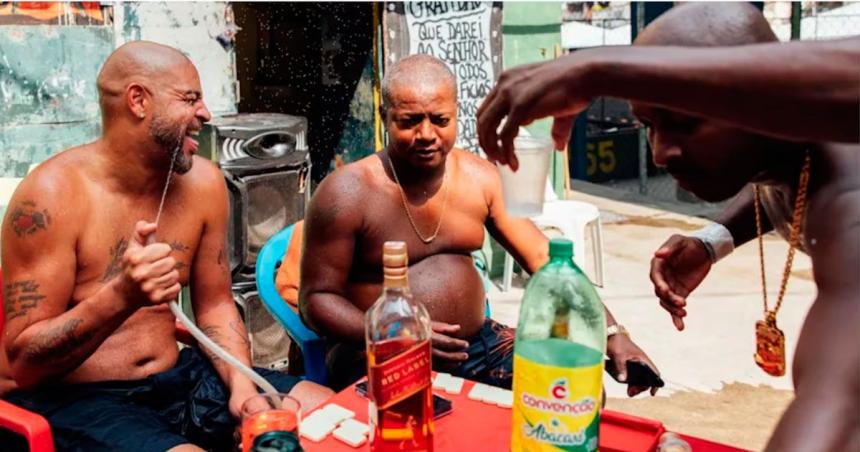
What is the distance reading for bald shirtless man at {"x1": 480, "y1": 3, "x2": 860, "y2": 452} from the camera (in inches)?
46.7

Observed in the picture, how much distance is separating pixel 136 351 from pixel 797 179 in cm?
203

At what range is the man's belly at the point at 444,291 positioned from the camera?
2.87 metres

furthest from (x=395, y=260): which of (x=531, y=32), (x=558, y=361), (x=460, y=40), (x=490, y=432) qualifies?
(x=531, y=32)

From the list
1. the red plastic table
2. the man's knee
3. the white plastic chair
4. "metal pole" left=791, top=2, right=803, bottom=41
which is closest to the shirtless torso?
the man's knee

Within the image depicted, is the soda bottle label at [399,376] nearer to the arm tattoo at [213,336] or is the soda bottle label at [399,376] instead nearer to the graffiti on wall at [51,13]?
the arm tattoo at [213,336]

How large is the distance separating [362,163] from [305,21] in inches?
149

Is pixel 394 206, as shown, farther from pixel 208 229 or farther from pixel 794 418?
pixel 794 418

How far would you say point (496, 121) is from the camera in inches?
52.4

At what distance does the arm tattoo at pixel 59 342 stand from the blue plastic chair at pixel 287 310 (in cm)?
97

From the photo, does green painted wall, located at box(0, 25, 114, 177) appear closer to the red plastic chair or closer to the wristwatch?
the red plastic chair

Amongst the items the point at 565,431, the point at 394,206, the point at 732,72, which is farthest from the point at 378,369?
the point at 394,206

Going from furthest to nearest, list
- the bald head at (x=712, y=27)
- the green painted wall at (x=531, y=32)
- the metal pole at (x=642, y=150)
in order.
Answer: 1. the metal pole at (x=642, y=150)
2. the green painted wall at (x=531, y=32)
3. the bald head at (x=712, y=27)

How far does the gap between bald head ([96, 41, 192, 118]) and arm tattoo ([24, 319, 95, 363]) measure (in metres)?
0.72

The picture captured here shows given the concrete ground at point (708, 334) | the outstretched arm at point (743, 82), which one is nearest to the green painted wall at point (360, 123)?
the concrete ground at point (708, 334)
